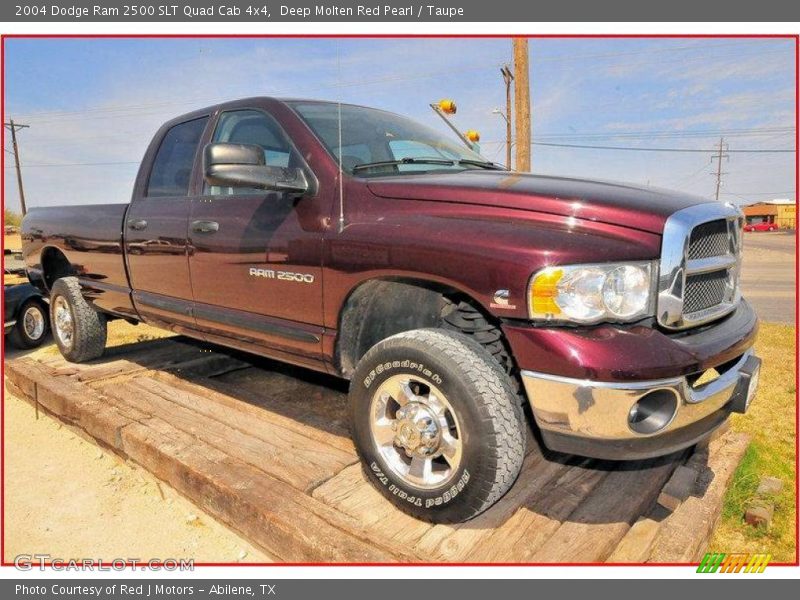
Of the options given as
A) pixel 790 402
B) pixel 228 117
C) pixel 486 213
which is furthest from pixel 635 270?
pixel 790 402

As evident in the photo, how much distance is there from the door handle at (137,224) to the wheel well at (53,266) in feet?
5.16

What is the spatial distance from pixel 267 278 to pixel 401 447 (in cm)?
116

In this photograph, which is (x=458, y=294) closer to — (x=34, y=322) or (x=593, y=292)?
(x=593, y=292)

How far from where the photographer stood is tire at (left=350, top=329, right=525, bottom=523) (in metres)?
2.13

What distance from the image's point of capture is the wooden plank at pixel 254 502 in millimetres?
2174

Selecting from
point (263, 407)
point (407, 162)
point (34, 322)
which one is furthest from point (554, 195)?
point (34, 322)

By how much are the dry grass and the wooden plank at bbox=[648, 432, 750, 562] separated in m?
0.25

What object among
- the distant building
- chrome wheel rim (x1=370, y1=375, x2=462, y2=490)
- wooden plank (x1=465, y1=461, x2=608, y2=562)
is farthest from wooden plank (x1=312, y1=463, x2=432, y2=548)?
the distant building

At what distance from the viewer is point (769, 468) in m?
3.51

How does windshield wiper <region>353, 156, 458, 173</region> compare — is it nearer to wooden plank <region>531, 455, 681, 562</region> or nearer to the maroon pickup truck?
the maroon pickup truck

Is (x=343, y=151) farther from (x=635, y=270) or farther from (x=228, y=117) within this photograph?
(x=635, y=270)

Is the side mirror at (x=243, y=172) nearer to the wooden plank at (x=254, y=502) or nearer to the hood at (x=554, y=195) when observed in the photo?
the hood at (x=554, y=195)

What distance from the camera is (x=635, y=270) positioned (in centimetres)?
203

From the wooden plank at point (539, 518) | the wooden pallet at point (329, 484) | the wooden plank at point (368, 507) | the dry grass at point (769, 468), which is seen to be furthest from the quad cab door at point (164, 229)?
the dry grass at point (769, 468)
